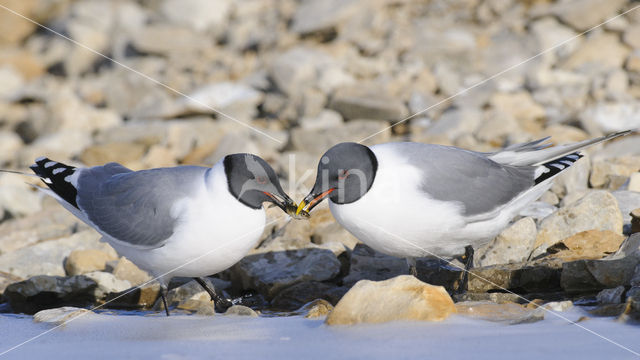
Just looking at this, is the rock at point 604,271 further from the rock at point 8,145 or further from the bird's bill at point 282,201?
the rock at point 8,145

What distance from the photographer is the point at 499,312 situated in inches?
149

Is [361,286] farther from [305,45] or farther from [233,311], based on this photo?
[305,45]

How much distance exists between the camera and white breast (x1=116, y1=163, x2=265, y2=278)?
14.1 feet

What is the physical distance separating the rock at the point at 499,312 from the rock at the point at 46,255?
138 inches

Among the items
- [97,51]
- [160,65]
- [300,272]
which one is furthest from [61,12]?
[300,272]

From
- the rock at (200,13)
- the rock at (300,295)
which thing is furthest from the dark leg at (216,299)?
the rock at (200,13)

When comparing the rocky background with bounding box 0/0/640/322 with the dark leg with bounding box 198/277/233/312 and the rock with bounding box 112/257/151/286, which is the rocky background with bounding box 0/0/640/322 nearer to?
the rock with bounding box 112/257/151/286

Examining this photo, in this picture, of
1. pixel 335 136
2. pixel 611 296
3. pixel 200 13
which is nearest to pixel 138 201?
pixel 611 296

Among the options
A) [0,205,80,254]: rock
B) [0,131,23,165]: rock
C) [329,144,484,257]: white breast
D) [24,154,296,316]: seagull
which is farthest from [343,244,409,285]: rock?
[0,131,23,165]: rock

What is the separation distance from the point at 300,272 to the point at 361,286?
1.52 meters

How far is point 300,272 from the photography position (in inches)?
206

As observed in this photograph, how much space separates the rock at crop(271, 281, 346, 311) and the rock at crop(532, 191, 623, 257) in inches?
56.8

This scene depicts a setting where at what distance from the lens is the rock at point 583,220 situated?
5.16m

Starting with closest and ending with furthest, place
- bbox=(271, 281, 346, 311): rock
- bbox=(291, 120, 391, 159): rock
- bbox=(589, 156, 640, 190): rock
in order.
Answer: bbox=(271, 281, 346, 311): rock < bbox=(589, 156, 640, 190): rock < bbox=(291, 120, 391, 159): rock
